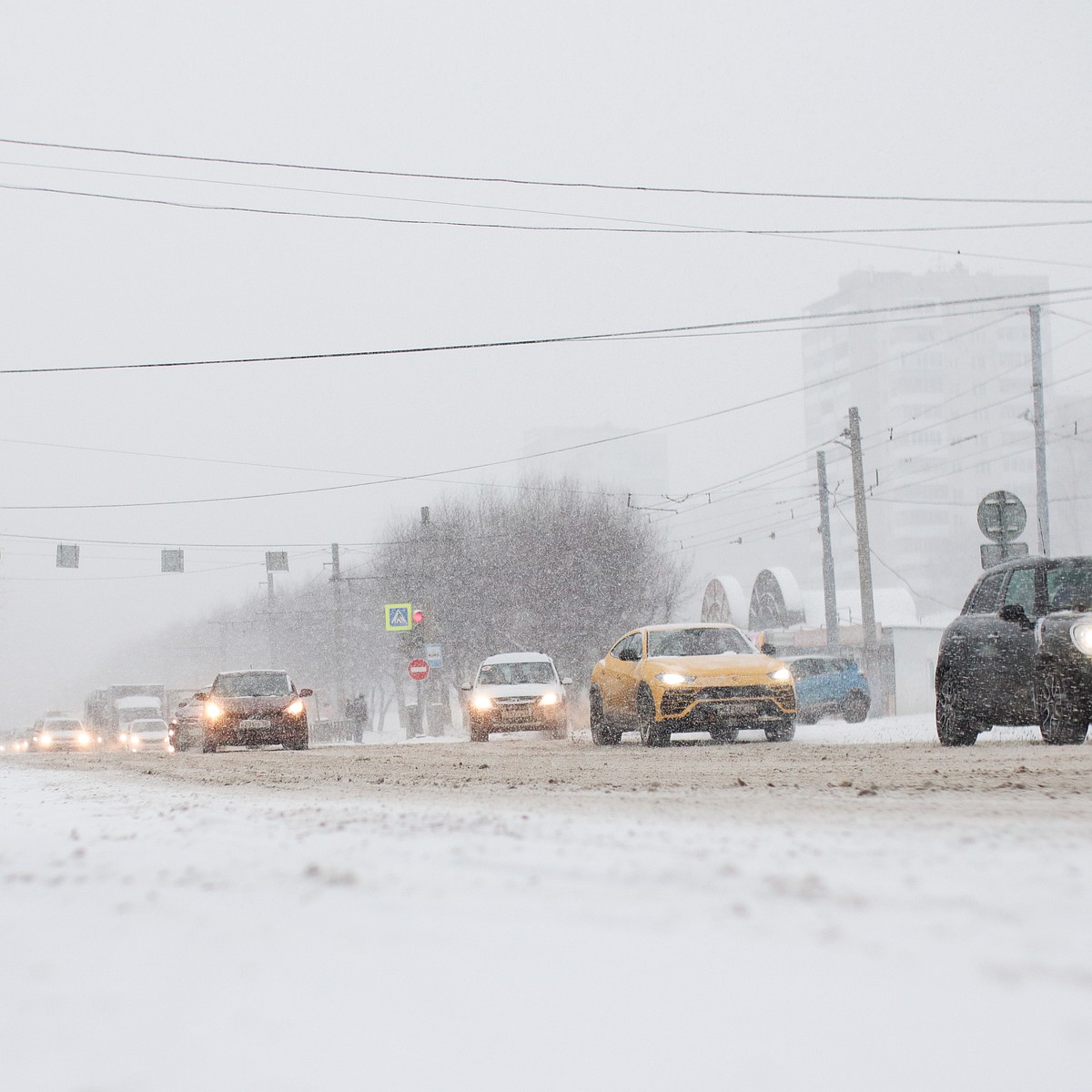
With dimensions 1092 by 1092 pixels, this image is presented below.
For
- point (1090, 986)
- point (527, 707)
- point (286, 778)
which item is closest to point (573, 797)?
point (286, 778)

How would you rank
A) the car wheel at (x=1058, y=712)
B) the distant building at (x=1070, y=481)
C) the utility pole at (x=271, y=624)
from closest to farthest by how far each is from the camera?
the car wheel at (x=1058, y=712), the utility pole at (x=271, y=624), the distant building at (x=1070, y=481)

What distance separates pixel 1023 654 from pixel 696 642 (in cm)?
634

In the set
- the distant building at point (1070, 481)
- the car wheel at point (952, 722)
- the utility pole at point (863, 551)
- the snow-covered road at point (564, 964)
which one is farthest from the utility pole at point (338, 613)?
the distant building at point (1070, 481)

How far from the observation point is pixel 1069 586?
11086 mm

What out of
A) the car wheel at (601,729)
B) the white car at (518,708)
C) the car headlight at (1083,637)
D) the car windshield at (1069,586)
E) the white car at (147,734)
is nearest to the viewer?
the car headlight at (1083,637)

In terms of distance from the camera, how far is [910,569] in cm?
14412

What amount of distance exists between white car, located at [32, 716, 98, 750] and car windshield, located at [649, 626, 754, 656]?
117 feet

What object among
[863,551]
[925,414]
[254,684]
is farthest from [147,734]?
[925,414]

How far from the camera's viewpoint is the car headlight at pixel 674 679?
15.9 m

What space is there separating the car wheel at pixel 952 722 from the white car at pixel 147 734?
41.1 metres

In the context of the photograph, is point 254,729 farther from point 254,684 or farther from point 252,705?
point 254,684

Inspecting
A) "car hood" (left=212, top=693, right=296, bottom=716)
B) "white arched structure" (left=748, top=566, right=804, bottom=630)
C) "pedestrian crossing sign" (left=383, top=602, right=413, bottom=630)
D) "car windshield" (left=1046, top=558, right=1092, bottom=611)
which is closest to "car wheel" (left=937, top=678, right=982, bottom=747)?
"car windshield" (left=1046, top=558, right=1092, bottom=611)

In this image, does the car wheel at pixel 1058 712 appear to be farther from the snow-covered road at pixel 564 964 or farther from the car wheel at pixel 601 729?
the car wheel at pixel 601 729

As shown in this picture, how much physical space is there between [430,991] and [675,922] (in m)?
0.60
